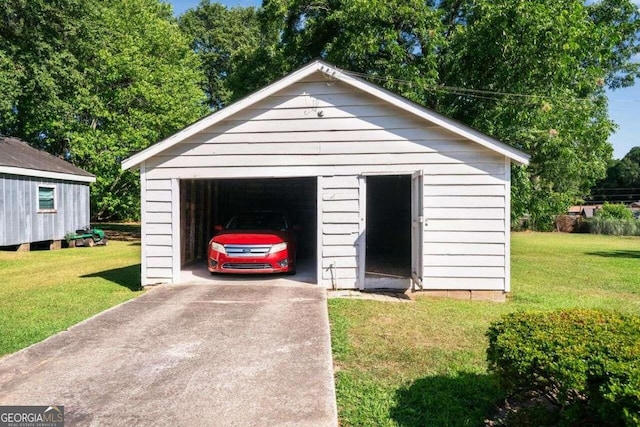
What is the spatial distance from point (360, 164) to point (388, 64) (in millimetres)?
8248

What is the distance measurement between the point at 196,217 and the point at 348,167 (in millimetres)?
5112

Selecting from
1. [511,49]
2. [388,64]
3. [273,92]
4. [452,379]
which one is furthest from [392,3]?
[452,379]

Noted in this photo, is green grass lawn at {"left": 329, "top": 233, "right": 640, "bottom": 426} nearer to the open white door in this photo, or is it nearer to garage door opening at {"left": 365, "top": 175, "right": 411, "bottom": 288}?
the open white door

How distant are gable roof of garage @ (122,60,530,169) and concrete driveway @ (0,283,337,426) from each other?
127 inches

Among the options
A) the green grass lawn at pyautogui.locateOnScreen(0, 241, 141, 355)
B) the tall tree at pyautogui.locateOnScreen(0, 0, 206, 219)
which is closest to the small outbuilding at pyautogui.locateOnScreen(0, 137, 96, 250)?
the green grass lawn at pyautogui.locateOnScreen(0, 241, 141, 355)

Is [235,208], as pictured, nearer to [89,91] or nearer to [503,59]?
[503,59]

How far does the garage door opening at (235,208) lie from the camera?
10.6 m

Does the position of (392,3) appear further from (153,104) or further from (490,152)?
(153,104)

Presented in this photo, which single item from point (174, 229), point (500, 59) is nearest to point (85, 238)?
point (174, 229)

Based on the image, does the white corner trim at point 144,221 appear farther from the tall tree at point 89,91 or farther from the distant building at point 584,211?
the distant building at point 584,211

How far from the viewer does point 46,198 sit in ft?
54.1

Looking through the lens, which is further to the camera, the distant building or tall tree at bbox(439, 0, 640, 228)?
the distant building

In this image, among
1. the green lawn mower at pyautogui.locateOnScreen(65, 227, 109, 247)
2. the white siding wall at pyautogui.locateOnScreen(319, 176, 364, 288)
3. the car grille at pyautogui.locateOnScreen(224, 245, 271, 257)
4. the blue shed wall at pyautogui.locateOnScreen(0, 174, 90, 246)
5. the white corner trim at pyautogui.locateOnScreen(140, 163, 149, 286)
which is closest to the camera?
the white siding wall at pyautogui.locateOnScreen(319, 176, 364, 288)

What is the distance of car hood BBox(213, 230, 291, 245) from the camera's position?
29.1ft
